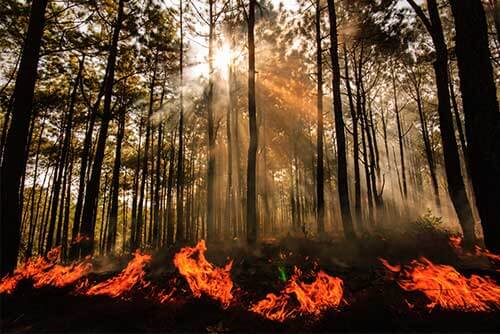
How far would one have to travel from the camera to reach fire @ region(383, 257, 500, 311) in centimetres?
389

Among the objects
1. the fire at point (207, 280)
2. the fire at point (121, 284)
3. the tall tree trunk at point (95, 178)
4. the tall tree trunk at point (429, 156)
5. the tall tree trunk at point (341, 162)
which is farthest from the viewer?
the tall tree trunk at point (429, 156)

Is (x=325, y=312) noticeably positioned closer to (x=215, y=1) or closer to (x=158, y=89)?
(x=215, y=1)

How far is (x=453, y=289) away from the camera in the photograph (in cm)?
407

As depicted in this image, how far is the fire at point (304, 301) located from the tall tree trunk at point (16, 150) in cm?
604

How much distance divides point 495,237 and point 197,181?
32.6 meters

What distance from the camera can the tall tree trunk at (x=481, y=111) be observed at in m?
4.77

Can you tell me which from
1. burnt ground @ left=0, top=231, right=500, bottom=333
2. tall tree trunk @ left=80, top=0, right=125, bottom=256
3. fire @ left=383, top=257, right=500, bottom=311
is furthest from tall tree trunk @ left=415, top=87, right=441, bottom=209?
tall tree trunk @ left=80, top=0, right=125, bottom=256

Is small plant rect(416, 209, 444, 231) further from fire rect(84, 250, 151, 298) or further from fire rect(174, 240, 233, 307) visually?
fire rect(84, 250, 151, 298)

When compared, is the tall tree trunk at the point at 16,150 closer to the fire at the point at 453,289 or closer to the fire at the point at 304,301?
the fire at the point at 304,301

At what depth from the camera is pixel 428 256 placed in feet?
26.7

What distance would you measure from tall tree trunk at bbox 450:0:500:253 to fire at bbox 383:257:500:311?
1155mm

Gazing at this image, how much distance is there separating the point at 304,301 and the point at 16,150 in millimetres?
7607

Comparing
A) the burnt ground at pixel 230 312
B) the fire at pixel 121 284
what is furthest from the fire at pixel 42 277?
the fire at pixel 121 284

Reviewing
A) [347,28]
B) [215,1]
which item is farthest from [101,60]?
[347,28]
